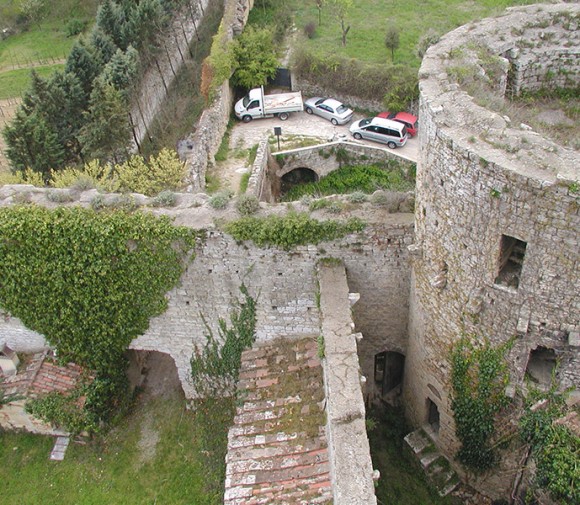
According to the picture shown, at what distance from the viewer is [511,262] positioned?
9883mm

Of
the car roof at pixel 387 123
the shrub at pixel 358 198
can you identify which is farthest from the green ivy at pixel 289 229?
the car roof at pixel 387 123

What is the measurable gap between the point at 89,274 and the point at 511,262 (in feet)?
28.8

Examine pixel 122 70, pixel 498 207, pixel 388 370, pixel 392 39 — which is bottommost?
pixel 388 370

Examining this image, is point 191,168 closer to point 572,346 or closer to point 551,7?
point 551,7

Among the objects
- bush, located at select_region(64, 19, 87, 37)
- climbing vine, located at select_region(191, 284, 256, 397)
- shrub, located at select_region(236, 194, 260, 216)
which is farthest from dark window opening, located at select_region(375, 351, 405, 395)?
bush, located at select_region(64, 19, 87, 37)

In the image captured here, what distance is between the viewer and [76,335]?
14.3m

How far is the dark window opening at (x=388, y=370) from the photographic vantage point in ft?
49.0

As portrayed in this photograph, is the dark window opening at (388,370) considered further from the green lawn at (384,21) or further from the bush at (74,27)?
the bush at (74,27)

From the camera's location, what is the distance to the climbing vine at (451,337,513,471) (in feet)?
35.0

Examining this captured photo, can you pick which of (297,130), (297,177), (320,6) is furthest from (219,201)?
(320,6)

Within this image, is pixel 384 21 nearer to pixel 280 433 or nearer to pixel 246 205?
pixel 246 205

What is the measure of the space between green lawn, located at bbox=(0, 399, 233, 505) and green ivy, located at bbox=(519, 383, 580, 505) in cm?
690

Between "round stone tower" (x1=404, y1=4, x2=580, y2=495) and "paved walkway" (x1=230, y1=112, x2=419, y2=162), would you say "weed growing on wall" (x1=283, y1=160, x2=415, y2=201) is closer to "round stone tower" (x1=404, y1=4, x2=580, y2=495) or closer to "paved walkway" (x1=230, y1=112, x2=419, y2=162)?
"paved walkway" (x1=230, y1=112, x2=419, y2=162)

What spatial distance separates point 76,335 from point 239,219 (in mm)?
5365
